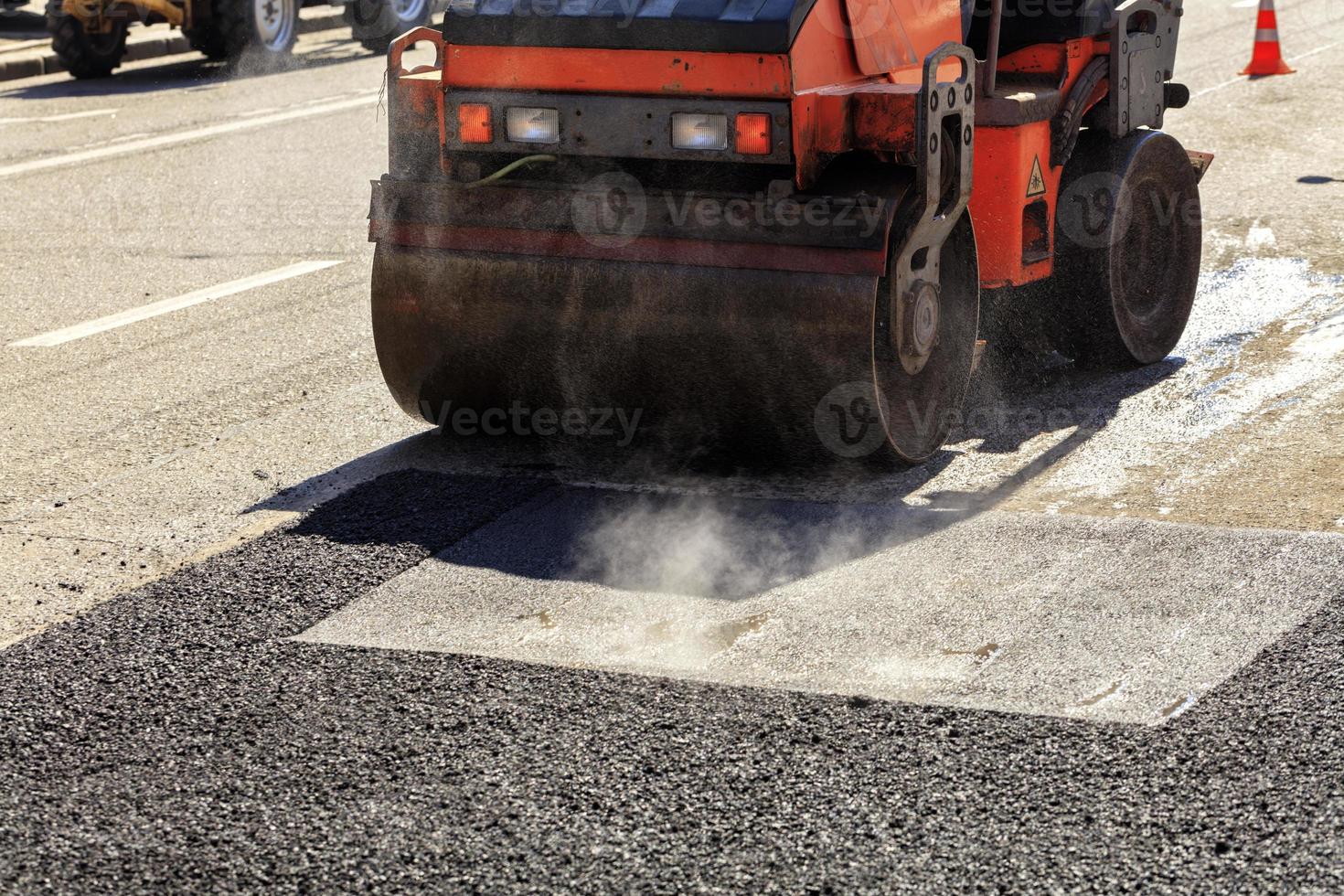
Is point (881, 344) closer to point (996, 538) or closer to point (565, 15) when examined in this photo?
point (996, 538)

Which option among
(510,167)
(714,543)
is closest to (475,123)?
(510,167)

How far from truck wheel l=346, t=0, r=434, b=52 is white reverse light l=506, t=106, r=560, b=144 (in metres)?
12.6

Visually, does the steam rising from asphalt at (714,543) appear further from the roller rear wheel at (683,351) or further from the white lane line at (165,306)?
the white lane line at (165,306)

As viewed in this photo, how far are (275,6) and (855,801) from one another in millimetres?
16613

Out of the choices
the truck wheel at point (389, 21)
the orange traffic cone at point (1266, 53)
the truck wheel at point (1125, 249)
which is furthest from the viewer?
the truck wheel at point (389, 21)

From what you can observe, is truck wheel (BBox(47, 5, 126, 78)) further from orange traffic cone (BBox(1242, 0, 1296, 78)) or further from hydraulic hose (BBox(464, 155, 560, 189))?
hydraulic hose (BBox(464, 155, 560, 189))

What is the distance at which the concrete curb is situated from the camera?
18.1m

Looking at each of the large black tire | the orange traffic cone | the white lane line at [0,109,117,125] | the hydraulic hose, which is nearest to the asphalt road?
the hydraulic hose

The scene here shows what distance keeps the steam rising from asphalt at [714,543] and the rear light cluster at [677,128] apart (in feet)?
3.48

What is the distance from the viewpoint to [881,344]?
579 centimetres

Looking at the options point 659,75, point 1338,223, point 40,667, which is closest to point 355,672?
point 40,667

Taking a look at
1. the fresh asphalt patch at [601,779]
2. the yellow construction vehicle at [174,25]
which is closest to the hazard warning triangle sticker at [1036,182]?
the fresh asphalt patch at [601,779]

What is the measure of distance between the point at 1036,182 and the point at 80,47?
43.8 feet

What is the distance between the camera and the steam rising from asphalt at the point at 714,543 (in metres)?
5.05
